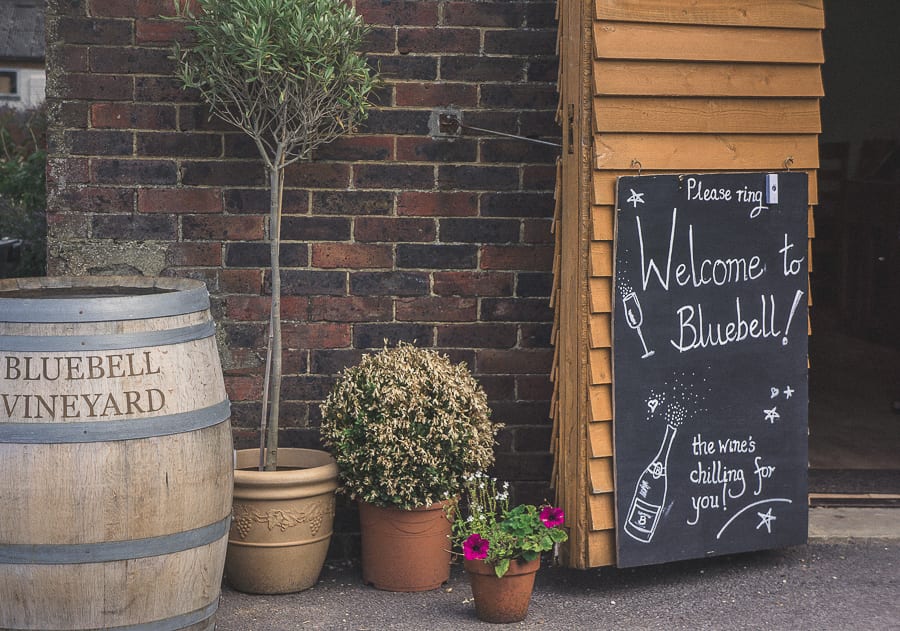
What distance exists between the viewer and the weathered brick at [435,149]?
158 inches

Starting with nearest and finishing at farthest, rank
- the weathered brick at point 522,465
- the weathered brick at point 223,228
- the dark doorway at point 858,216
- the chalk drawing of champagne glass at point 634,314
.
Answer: the chalk drawing of champagne glass at point 634,314
the weathered brick at point 223,228
the weathered brick at point 522,465
the dark doorway at point 858,216

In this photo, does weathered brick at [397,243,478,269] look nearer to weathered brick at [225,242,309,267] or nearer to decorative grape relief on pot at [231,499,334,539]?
weathered brick at [225,242,309,267]

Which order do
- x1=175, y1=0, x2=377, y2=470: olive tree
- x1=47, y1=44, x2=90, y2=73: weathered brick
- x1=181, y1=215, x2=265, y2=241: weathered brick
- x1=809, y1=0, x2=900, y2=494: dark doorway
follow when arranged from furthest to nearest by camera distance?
x1=809, y1=0, x2=900, y2=494: dark doorway, x1=181, y1=215, x2=265, y2=241: weathered brick, x1=47, y1=44, x2=90, y2=73: weathered brick, x1=175, y1=0, x2=377, y2=470: olive tree

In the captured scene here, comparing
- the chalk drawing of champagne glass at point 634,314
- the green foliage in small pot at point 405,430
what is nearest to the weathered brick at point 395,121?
the green foliage in small pot at point 405,430

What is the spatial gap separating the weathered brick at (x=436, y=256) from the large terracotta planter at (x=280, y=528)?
2.68 ft

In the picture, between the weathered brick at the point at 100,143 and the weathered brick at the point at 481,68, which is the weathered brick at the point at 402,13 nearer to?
the weathered brick at the point at 481,68

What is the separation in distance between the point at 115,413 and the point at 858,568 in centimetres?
270

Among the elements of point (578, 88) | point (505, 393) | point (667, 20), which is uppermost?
point (667, 20)

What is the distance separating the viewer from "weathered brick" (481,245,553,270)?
13.4ft

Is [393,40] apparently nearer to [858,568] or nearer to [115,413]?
[115,413]

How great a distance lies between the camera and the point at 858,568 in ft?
13.0

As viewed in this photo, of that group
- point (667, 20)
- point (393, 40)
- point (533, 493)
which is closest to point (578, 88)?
point (667, 20)

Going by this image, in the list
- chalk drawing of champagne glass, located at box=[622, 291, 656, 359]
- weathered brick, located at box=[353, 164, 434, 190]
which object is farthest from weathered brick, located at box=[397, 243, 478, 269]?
chalk drawing of champagne glass, located at box=[622, 291, 656, 359]

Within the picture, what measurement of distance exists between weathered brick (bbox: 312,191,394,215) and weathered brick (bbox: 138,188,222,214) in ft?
1.20
